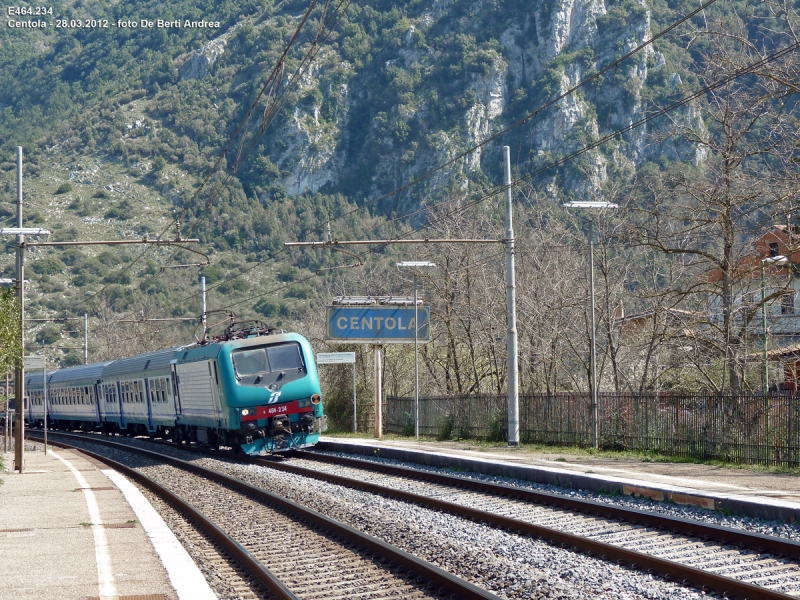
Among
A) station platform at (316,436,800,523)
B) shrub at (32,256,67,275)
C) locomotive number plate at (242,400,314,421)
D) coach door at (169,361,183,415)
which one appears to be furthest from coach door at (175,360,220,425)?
shrub at (32,256,67,275)

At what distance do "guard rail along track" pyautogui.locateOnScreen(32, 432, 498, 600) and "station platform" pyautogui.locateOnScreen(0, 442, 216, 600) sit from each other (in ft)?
2.25

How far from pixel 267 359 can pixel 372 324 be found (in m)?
11.1

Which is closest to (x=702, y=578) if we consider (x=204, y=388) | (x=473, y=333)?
(x=204, y=388)

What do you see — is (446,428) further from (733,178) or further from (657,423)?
(733,178)

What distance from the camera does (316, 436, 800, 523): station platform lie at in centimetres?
1400

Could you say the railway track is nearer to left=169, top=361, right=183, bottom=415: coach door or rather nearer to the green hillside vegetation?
left=169, top=361, right=183, bottom=415: coach door

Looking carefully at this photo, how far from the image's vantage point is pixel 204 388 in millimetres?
28734

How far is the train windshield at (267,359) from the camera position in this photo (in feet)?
87.9

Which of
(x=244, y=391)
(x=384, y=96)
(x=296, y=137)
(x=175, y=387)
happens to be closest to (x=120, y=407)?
(x=175, y=387)

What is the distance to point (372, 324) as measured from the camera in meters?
37.8

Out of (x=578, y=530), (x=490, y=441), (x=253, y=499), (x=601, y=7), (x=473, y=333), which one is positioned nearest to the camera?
(x=578, y=530)

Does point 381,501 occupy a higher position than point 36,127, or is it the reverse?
point 36,127

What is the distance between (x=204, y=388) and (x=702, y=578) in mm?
21307

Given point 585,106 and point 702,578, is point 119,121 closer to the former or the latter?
point 585,106
